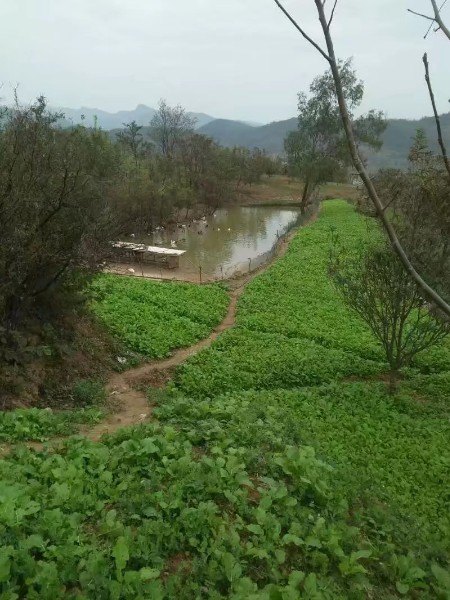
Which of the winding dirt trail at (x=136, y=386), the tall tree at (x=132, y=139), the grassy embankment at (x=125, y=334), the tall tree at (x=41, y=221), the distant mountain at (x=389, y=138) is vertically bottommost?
the winding dirt trail at (x=136, y=386)

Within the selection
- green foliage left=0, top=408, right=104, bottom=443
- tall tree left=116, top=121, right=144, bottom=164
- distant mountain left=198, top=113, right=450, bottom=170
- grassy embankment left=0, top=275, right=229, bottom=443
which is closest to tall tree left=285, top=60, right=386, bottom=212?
distant mountain left=198, top=113, right=450, bottom=170

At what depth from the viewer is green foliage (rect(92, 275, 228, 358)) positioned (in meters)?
14.1

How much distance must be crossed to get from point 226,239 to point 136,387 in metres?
27.3

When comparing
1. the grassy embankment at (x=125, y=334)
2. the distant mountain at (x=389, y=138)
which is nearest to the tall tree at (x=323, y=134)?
the distant mountain at (x=389, y=138)

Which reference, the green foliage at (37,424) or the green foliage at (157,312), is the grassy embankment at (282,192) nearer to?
the green foliage at (157,312)

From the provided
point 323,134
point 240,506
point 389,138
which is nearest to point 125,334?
point 240,506

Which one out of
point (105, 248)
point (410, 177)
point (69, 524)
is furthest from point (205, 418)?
point (410, 177)

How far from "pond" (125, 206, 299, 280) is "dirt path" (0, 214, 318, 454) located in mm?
10815

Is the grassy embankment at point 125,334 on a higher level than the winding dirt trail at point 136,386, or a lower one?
higher

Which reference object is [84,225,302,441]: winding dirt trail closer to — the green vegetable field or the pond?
the green vegetable field

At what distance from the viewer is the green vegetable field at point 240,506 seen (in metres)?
4.34

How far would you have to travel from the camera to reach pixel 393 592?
5.16 meters

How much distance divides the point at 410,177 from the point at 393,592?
30.3 ft

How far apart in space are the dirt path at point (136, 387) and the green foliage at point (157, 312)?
310 mm
